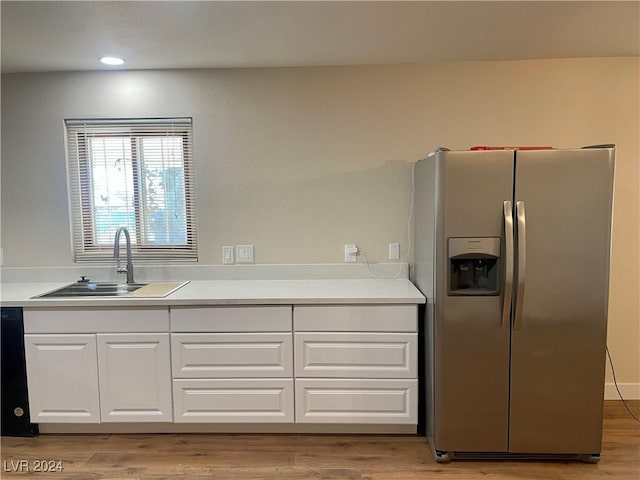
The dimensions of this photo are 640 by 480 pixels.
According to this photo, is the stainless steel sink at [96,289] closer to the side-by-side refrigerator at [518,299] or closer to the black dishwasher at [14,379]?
the black dishwasher at [14,379]

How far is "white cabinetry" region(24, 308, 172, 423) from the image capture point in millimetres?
2361

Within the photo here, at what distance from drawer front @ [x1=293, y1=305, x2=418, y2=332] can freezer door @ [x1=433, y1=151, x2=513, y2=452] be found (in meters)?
0.21

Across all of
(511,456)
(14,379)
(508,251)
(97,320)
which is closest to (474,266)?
(508,251)

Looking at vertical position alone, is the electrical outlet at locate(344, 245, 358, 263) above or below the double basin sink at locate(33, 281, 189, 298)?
above

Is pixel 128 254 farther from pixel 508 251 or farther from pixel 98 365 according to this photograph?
pixel 508 251

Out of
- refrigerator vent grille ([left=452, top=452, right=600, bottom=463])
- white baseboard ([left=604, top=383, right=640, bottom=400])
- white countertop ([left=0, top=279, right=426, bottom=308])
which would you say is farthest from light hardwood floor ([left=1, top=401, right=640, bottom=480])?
white countertop ([left=0, top=279, right=426, bottom=308])

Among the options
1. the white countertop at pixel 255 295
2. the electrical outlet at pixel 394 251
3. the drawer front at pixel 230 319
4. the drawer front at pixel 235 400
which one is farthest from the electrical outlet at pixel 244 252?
the electrical outlet at pixel 394 251

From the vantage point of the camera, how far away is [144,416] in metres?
2.40

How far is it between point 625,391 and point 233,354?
8.35 ft

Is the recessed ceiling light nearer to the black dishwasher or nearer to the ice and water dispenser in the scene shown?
the black dishwasher

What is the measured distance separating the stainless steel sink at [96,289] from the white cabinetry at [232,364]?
543 millimetres

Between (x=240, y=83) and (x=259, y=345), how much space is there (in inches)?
Result: 65.2

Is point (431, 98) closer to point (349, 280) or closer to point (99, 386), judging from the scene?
point (349, 280)

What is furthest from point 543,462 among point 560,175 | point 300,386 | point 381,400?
point 560,175
